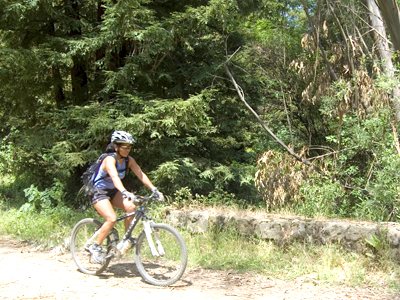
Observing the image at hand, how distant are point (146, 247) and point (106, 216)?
0.72 m

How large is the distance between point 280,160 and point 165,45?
387 centimetres

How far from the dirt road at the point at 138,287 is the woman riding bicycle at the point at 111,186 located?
0.51 meters

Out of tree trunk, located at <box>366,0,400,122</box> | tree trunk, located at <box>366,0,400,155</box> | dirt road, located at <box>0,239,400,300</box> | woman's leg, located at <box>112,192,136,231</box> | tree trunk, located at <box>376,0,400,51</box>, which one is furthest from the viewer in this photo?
tree trunk, located at <box>366,0,400,122</box>

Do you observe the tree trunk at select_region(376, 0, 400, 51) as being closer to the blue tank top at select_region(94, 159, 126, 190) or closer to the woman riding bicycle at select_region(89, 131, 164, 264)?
the woman riding bicycle at select_region(89, 131, 164, 264)

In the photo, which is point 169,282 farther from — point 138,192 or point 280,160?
point 138,192

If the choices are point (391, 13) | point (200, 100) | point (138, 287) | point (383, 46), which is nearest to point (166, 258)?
point (138, 287)

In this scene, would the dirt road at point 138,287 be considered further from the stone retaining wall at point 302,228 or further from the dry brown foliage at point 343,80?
the dry brown foliage at point 343,80

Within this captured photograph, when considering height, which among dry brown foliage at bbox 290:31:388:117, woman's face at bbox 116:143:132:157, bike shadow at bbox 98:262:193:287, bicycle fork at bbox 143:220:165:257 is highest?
dry brown foliage at bbox 290:31:388:117

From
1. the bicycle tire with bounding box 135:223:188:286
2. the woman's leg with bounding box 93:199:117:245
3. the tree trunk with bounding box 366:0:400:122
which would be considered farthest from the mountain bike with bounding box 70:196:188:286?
the tree trunk with bounding box 366:0:400:122

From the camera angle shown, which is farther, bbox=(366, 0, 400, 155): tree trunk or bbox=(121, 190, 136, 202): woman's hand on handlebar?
bbox=(366, 0, 400, 155): tree trunk

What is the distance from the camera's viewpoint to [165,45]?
9.98 meters

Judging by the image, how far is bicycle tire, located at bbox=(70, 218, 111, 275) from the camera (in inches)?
241

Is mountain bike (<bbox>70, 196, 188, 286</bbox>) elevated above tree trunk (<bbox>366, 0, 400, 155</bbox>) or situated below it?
below

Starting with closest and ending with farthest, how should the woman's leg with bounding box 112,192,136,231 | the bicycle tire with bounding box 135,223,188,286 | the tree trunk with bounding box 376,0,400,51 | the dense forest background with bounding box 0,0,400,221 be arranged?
the bicycle tire with bounding box 135,223,188,286 < the woman's leg with bounding box 112,192,136,231 < the tree trunk with bounding box 376,0,400,51 < the dense forest background with bounding box 0,0,400,221
